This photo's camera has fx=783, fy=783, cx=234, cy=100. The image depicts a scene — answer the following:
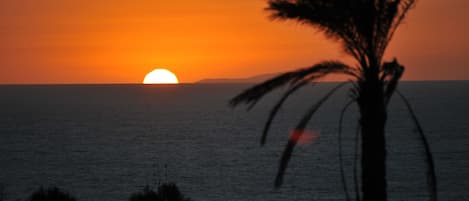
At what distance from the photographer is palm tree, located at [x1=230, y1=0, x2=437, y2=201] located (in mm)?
14227

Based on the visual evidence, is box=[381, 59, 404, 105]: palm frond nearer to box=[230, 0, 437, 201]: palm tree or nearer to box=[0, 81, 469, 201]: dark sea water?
box=[230, 0, 437, 201]: palm tree

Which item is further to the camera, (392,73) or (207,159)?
(207,159)

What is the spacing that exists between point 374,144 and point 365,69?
1385 mm

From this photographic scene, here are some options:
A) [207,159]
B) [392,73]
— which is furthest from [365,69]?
[207,159]

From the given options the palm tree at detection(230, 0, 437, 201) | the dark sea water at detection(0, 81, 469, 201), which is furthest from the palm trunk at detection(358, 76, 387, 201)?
the dark sea water at detection(0, 81, 469, 201)

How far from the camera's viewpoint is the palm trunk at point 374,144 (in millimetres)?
14297

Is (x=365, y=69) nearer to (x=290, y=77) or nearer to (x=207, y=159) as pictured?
(x=290, y=77)

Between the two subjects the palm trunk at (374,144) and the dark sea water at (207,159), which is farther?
the dark sea water at (207,159)

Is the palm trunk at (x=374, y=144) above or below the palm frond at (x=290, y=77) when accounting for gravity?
below

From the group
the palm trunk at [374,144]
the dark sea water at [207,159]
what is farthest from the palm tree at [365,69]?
the dark sea water at [207,159]

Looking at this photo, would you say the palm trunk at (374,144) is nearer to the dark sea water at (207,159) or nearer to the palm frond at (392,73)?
the palm frond at (392,73)

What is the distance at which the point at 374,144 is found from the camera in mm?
14352

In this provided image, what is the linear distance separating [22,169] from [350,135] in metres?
60.9

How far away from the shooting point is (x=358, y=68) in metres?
14.4
